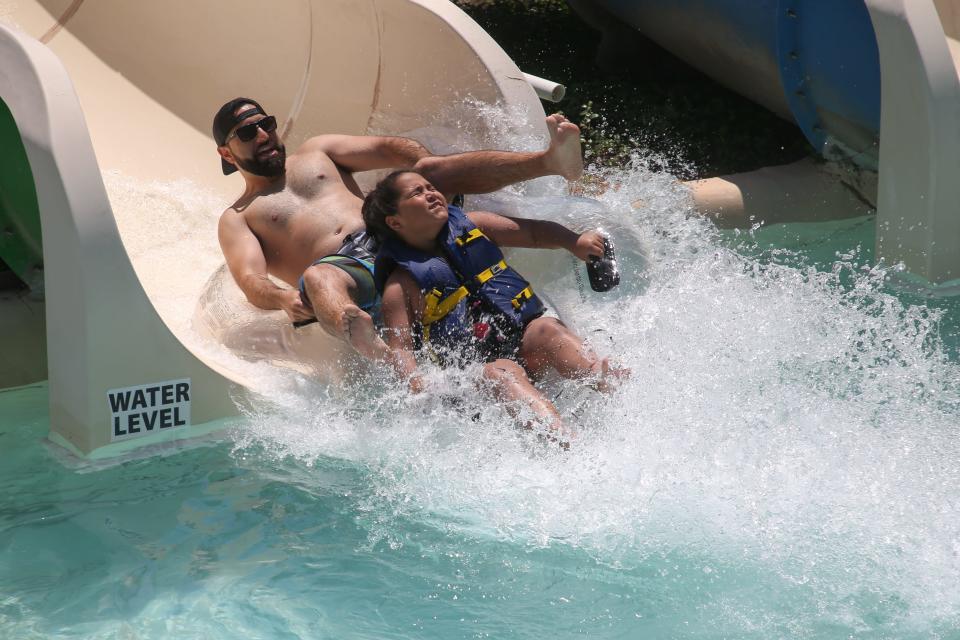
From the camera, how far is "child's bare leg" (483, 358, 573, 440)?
3.17 meters

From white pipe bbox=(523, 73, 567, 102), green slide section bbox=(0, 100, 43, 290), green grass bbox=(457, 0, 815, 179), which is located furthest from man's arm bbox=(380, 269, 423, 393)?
green grass bbox=(457, 0, 815, 179)

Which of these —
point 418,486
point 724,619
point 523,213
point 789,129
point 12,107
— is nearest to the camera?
point 724,619

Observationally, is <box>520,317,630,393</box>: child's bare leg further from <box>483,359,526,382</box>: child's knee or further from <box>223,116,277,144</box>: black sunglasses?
<box>223,116,277,144</box>: black sunglasses

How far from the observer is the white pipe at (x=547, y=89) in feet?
13.7

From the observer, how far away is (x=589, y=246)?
3.52m

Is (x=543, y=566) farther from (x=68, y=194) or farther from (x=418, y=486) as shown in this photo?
(x=68, y=194)

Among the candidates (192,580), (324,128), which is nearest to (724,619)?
(192,580)

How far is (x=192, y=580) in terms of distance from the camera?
2.79 metres

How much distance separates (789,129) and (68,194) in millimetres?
4022

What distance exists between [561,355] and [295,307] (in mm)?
792

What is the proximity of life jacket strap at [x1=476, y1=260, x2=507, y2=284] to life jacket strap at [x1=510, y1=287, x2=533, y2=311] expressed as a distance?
10cm

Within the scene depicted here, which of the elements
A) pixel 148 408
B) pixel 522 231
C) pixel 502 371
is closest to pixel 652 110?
pixel 522 231

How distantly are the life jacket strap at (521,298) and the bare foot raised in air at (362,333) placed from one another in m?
0.47

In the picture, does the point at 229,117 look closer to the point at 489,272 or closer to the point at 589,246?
the point at 489,272
